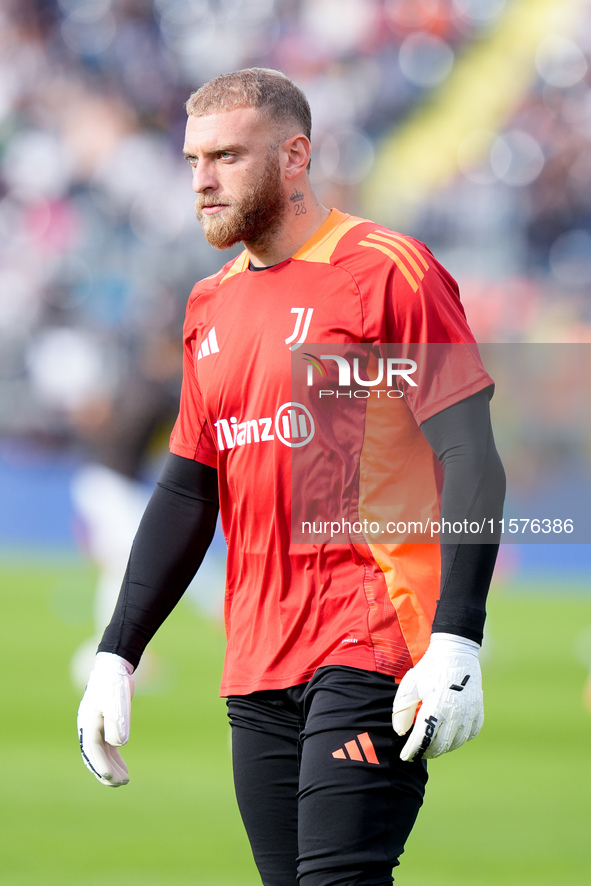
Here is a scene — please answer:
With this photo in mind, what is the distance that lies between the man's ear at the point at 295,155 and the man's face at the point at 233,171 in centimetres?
3

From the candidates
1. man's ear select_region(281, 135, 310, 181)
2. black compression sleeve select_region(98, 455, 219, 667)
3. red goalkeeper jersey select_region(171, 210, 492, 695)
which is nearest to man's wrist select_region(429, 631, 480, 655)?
red goalkeeper jersey select_region(171, 210, 492, 695)

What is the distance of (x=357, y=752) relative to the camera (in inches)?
85.8

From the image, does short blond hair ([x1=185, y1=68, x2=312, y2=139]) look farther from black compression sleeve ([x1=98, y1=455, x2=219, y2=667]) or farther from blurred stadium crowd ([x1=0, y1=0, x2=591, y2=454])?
blurred stadium crowd ([x1=0, y1=0, x2=591, y2=454])

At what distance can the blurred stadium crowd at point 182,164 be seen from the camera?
15.3 m

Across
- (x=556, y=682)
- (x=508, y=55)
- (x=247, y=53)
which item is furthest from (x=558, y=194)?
(x=556, y=682)

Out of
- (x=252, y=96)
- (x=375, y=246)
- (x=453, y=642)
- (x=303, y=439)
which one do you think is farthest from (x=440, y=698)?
(x=252, y=96)

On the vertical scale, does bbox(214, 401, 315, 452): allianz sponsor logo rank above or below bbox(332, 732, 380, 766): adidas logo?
above

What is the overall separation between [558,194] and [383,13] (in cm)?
337

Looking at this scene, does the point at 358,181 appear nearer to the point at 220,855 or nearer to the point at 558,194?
the point at 558,194

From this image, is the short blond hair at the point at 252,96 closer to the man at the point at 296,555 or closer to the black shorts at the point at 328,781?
the man at the point at 296,555

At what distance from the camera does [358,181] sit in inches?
635

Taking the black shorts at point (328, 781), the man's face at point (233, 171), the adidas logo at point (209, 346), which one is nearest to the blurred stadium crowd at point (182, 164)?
the adidas logo at point (209, 346)

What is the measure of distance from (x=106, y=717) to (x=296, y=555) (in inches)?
20.1

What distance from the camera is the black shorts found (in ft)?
7.01
